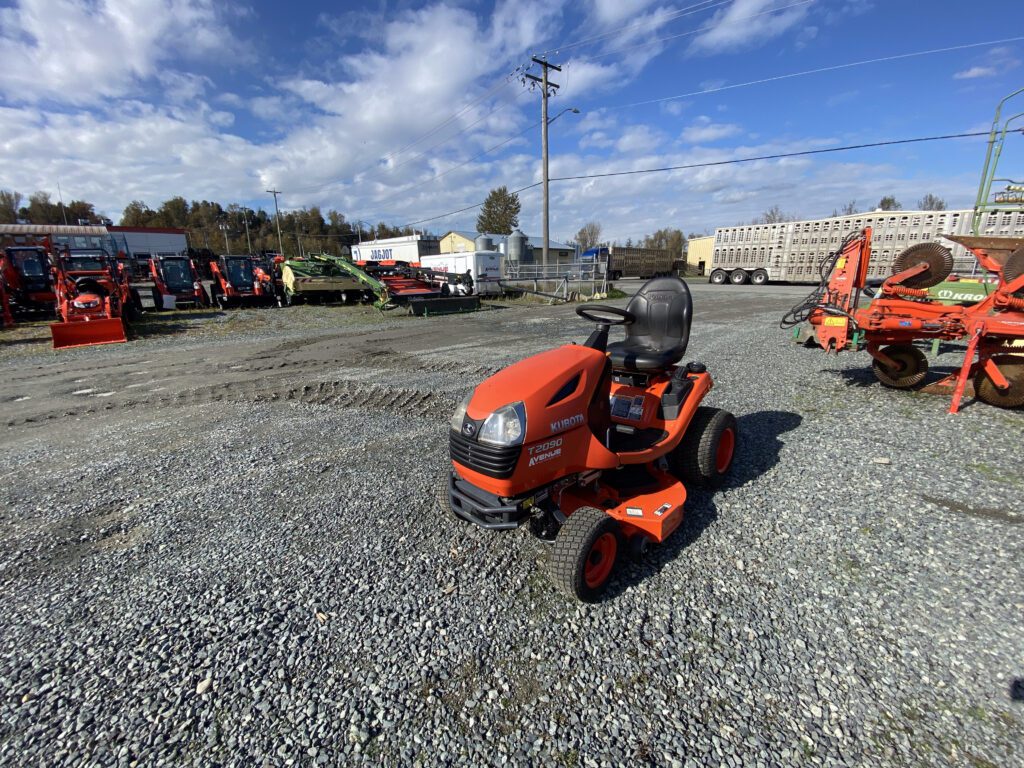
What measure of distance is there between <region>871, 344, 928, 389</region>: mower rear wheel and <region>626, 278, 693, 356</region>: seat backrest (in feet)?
13.6

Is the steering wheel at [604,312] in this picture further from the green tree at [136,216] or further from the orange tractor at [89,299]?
the green tree at [136,216]

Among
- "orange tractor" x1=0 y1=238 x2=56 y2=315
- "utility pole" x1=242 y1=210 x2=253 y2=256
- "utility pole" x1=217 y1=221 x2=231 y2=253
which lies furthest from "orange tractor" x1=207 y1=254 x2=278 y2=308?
"utility pole" x1=217 y1=221 x2=231 y2=253

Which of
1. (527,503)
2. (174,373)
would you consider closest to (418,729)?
(527,503)

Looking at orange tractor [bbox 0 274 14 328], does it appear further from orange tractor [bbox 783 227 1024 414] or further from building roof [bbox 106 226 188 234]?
building roof [bbox 106 226 188 234]

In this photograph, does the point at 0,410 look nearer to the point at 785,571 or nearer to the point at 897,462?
the point at 785,571

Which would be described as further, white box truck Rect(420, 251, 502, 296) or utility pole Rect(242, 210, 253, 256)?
utility pole Rect(242, 210, 253, 256)

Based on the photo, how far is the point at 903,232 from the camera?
70.7ft

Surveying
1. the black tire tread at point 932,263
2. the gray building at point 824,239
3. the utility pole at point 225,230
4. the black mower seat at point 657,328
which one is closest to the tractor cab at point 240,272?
the black mower seat at point 657,328

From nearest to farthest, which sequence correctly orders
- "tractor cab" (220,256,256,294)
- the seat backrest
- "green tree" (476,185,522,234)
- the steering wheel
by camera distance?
the steering wheel
the seat backrest
"tractor cab" (220,256,256,294)
"green tree" (476,185,522,234)

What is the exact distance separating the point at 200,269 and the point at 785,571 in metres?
24.1

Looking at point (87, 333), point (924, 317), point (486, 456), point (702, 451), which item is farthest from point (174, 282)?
point (924, 317)

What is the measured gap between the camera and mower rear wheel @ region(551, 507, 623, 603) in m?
2.18

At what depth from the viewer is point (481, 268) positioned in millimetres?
21141

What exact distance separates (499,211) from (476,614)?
62.8 m
